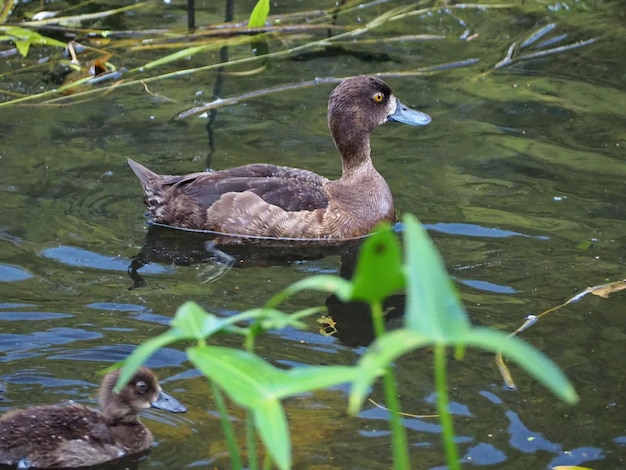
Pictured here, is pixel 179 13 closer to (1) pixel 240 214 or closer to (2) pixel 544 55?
(2) pixel 544 55

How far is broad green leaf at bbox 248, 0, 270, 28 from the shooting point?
34.2 ft

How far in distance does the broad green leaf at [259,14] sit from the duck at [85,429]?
578 cm

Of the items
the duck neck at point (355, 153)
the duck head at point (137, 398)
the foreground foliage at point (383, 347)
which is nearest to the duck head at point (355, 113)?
the duck neck at point (355, 153)

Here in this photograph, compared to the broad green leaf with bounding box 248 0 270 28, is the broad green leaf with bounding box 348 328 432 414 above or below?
above

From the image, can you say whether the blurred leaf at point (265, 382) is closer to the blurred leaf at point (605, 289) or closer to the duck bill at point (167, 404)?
the duck bill at point (167, 404)

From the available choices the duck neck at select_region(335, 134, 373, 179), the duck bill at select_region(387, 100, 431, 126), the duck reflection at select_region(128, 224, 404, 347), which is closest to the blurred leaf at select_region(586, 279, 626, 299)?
the duck reflection at select_region(128, 224, 404, 347)

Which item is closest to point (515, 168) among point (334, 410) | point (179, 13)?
point (334, 410)

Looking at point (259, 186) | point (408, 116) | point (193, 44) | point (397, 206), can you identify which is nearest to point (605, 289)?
point (397, 206)

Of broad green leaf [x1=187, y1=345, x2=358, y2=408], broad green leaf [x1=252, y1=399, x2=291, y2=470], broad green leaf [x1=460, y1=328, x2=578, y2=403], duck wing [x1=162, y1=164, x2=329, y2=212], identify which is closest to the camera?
broad green leaf [x1=460, y1=328, x2=578, y2=403]

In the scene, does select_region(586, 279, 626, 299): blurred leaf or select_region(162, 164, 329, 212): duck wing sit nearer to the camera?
select_region(586, 279, 626, 299): blurred leaf

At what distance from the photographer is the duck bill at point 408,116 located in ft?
28.5

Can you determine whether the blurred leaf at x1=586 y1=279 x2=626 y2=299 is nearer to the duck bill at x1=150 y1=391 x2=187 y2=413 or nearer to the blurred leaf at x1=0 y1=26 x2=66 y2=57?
the duck bill at x1=150 y1=391 x2=187 y2=413

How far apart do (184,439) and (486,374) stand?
158 cm

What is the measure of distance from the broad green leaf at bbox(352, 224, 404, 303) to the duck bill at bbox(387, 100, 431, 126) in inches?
248
